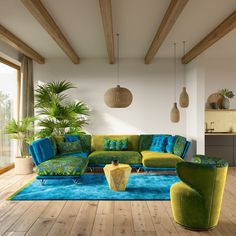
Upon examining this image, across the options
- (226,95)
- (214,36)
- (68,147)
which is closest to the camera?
(214,36)

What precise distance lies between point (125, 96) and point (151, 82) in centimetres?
242

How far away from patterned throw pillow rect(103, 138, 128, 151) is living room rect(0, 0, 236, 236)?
0.08 ft

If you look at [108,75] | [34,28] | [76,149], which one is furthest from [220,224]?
[108,75]

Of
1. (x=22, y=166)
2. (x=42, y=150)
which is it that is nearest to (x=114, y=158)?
(x=42, y=150)

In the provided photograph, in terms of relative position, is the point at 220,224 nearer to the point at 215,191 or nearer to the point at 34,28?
the point at 215,191

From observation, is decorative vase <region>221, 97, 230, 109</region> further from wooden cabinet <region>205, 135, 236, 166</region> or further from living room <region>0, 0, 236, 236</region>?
wooden cabinet <region>205, 135, 236, 166</region>

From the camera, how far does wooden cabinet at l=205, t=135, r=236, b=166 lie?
6.07 metres

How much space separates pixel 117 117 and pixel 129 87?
83 centimetres

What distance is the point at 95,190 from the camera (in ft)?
13.5

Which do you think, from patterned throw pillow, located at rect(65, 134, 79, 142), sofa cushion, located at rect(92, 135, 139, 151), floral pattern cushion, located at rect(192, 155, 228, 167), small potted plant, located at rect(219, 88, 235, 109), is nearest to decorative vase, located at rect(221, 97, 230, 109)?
small potted plant, located at rect(219, 88, 235, 109)

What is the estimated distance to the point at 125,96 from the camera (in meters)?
4.36

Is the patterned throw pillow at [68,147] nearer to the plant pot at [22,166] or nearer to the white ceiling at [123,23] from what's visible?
the plant pot at [22,166]

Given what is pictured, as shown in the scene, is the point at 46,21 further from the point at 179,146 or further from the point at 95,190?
the point at 179,146

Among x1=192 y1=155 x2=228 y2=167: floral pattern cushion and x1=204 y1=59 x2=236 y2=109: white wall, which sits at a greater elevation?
x1=204 y1=59 x2=236 y2=109: white wall
